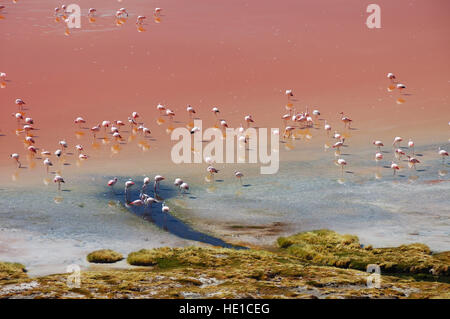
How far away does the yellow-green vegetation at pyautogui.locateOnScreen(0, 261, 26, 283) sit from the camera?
18.2m

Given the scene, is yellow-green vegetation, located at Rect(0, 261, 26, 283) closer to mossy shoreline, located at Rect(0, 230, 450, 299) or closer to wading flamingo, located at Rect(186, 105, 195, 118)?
mossy shoreline, located at Rect(0, 230, 450, 299)

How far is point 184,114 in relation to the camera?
109 feet

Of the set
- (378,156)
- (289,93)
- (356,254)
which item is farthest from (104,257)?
(289,93)

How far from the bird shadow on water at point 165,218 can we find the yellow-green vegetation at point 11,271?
4.99 meters

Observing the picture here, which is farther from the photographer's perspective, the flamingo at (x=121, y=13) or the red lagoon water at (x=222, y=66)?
the flamingo at (x=121, y=13)

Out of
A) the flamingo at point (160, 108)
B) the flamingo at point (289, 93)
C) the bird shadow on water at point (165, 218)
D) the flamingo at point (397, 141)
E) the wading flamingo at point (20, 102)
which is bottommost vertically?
the bird shadow on water at point (165, 218)

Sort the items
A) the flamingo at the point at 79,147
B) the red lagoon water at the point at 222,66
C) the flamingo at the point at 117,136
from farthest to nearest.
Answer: the red lagoon water at the point at 222,66, the flamingo at the point at 117,136, the flamingo at the point at 79,147

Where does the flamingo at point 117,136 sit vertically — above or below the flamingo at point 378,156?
above

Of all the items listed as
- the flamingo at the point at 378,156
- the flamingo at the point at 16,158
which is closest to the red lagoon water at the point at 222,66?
the flamingo at the point at 16,158

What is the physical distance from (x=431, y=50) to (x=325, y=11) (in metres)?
7.60

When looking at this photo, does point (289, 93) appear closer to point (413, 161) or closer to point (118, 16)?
point (413, 161)

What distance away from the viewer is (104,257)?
19.8 metres

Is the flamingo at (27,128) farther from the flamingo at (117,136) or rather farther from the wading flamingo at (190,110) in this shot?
the wading flamingo at (190,110)

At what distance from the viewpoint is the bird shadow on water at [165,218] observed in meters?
21.9
